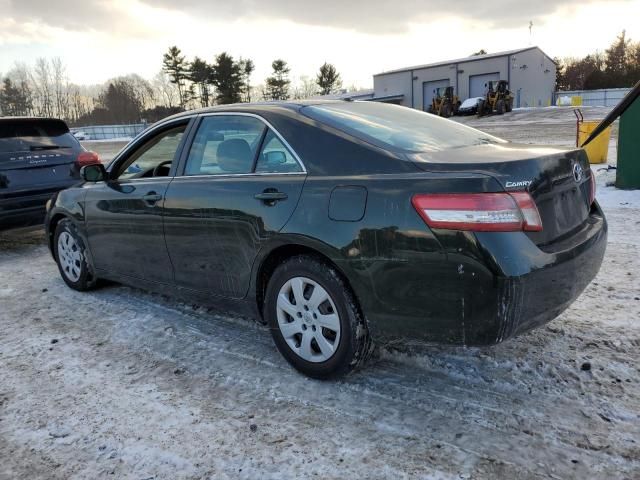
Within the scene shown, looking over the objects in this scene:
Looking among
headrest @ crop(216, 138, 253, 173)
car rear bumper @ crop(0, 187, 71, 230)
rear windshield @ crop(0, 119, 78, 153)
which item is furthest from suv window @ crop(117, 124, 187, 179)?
rear windshield @ crop(0, 119, 78, 153)

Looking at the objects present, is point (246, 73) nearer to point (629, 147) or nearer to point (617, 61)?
point (617, 61)

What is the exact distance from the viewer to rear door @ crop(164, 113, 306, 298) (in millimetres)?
3055

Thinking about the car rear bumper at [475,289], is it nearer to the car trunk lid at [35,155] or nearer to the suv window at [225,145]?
the suv window at [225,145]

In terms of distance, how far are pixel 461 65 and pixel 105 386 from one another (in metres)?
48.9

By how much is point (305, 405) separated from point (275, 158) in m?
1.45

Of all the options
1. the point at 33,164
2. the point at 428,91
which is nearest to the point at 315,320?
the point at 33,164

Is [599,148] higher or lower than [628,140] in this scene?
lower

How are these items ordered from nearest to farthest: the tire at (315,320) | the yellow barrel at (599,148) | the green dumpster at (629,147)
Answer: the tire at (315,320) < the green dumpster at (629,147) < the yellow barrel at (599,148)

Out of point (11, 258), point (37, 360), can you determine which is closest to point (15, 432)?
point (37, 360)

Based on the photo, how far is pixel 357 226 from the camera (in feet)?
8.69

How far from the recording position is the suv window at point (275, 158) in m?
3.05

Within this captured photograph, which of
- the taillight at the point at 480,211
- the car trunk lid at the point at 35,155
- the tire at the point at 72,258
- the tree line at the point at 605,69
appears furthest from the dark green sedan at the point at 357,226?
the tree line at the point at 605,69

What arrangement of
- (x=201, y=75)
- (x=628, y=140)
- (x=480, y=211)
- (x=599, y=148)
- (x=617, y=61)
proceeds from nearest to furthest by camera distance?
1. (x=480, y=211)
2. (x=628, y=140)
3. (x=599, y=148)
4. (x=617, y=61)
5. (x=201, y=75)

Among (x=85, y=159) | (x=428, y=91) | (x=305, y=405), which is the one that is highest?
(x=428, y=91)
